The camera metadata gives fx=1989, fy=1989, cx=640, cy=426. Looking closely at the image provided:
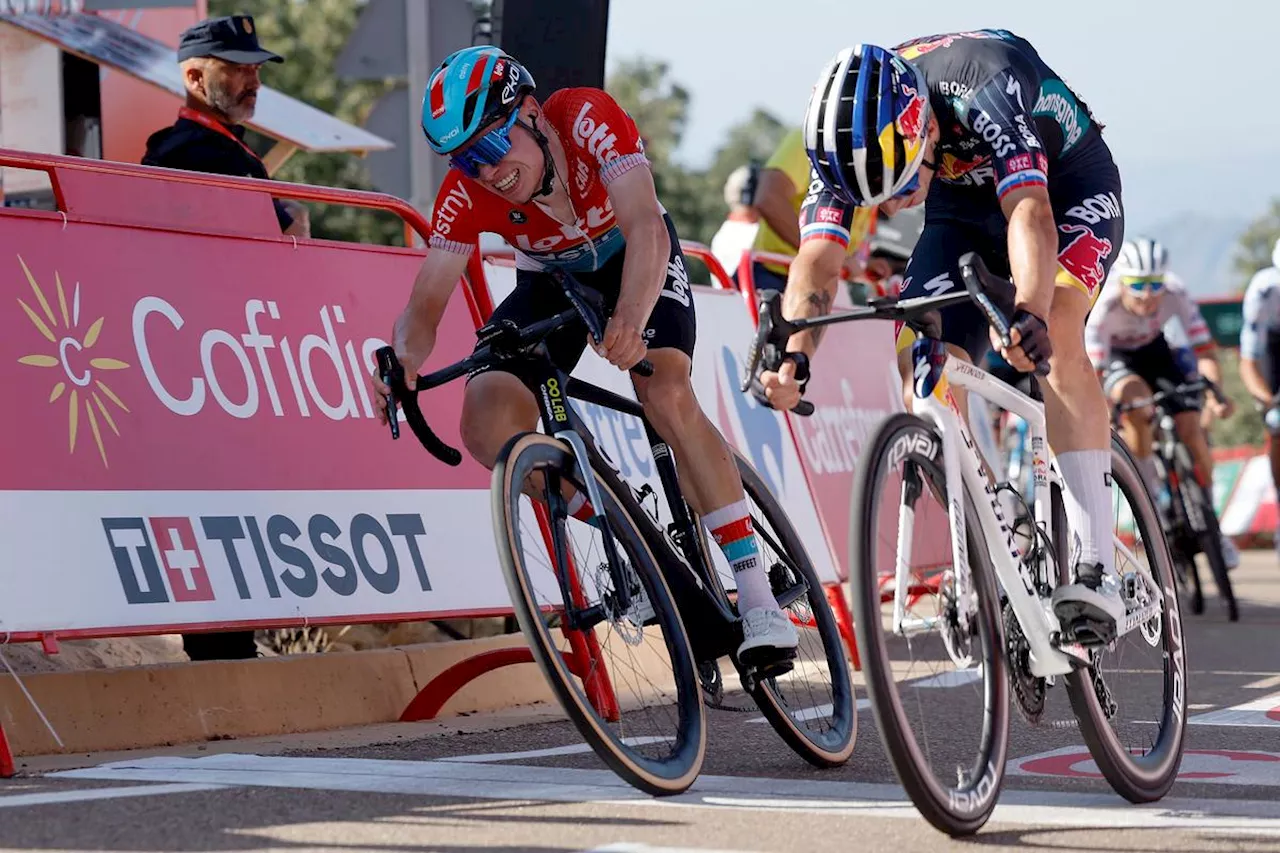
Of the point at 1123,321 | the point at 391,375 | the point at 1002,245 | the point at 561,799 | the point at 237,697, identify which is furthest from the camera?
the point at 1123,321

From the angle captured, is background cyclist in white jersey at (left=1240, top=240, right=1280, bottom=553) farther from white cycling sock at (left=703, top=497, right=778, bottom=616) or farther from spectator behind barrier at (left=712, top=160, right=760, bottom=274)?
white cycling sock at (left=703, top=497, right=778, bottom=616)

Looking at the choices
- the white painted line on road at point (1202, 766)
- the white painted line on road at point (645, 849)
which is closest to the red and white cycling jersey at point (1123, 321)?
the white painted line on road at point (1202, 766)

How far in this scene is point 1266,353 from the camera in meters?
13.5

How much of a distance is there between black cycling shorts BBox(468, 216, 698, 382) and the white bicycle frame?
3.29ft

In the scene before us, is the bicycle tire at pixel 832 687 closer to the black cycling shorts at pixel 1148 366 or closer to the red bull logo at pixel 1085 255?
the red bull logo at pixel 1085 255

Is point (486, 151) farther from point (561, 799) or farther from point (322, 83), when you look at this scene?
point (322, 83)

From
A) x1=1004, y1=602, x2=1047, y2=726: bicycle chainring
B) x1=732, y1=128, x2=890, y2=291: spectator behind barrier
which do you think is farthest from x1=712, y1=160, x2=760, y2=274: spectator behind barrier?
x1=1004, y1=602, x2=1047, y2=726: bicycle chainring

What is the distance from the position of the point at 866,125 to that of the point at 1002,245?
100 cm

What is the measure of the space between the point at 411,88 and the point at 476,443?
252 inches

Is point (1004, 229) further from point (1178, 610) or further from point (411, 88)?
point (411, 88)

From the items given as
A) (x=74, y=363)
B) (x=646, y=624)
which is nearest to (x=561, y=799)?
(x=646, y=624)

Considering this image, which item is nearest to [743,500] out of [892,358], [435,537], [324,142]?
[435,537]

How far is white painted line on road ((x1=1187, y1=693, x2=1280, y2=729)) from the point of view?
6.70 meters

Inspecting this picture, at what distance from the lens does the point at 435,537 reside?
22.7 ft
